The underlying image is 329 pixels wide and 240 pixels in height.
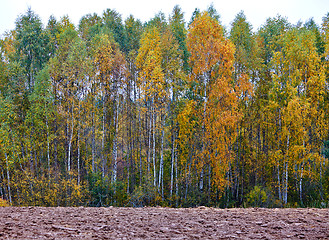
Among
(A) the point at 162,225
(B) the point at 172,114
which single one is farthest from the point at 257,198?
(A) the point at 162,225

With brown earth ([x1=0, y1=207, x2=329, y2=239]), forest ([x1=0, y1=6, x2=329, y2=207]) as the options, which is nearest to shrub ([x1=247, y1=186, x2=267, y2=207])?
forest ([x1=0, y1=6, x2=329, y2=207])

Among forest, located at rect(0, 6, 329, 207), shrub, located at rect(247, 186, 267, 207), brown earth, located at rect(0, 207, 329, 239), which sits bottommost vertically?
shrub, located at rect(247, 186, 267, 207)

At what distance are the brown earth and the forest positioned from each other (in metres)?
8.77

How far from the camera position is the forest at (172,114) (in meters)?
16.0

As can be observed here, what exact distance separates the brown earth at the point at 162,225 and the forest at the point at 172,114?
8769 millimetres

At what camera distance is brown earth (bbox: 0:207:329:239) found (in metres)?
4.48

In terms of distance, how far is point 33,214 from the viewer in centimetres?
614

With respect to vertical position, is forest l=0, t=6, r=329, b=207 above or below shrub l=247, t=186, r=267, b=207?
above

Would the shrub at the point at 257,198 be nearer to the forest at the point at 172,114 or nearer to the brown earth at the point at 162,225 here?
the forest at the point at 172,114

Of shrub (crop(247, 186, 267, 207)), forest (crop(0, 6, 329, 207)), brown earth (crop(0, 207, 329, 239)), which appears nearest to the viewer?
brown earth (crop(0, 207, 329, 239))

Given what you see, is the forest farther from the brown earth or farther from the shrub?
the brown earth

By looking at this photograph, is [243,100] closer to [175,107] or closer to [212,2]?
[175,107]

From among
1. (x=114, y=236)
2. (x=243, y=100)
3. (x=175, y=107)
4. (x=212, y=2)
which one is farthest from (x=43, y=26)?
(x=114, y=236)

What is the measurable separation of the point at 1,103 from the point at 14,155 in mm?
3220
